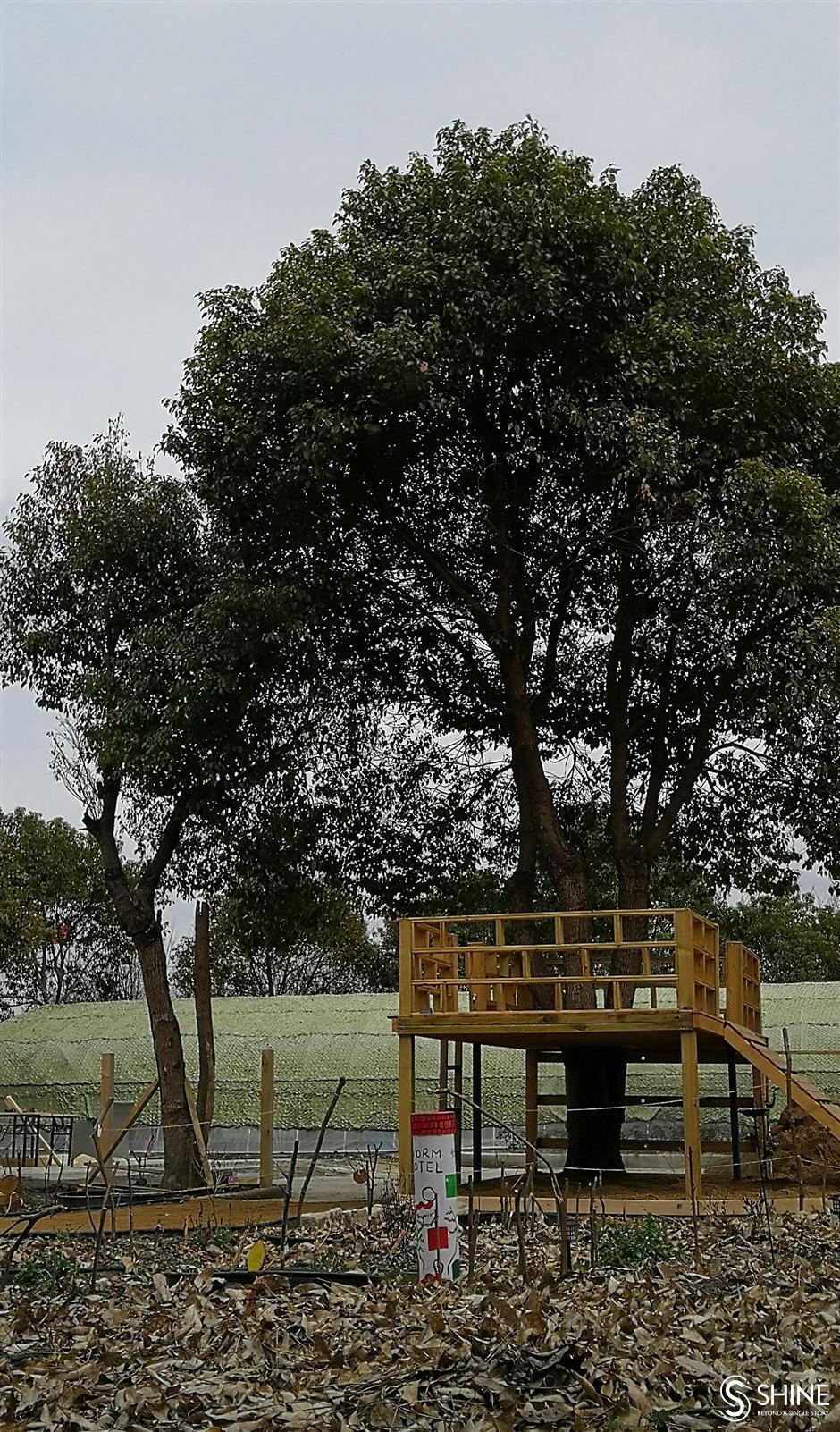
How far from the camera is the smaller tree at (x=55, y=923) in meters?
37.7

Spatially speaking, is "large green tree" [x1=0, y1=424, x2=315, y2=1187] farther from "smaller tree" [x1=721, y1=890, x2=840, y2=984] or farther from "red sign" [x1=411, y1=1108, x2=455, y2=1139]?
"smaller tree" [x1=721, y1=890, x2=840, y2=984]

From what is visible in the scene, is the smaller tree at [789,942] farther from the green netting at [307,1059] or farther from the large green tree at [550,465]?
the large green tree at [550,465]

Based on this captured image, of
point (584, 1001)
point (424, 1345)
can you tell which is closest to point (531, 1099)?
point (584, 1001)

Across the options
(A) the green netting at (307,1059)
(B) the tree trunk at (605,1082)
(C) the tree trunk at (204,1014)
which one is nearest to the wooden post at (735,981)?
(B) the tree trunk at (605,1082)

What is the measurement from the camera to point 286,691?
64.1 ft

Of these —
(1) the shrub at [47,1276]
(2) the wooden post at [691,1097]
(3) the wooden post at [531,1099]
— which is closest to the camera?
(1) the shrub at [47,1276]

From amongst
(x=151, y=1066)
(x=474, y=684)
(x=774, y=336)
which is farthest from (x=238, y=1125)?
(x=774, y=336)

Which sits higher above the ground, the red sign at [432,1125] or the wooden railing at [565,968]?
the wooden railing at [565,968]

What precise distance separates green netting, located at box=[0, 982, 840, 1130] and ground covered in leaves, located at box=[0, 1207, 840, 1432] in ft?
58.0

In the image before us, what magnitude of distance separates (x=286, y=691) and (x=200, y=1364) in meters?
14.0

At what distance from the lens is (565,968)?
17375mm

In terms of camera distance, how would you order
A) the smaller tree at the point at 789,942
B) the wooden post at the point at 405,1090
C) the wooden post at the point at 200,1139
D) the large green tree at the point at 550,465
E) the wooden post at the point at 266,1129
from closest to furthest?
1. the wooden post at the point at 405,1090
2. the large green tree at the point at 550,465
3. the wooden post at the point at 200,1139
4. the wooden post at the point at 266,1129
5. the smaller tree at the point at 789,942

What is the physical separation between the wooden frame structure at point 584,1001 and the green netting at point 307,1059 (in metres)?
7.05

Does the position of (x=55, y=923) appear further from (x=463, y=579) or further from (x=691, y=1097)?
(x=691, y=1097)
